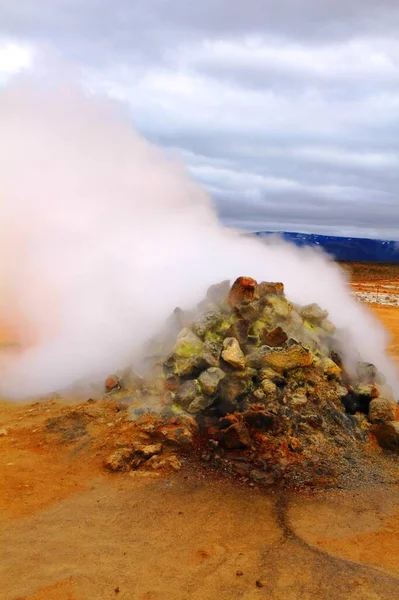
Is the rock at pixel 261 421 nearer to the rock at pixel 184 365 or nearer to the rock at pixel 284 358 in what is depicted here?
the rock at pixel 284 358

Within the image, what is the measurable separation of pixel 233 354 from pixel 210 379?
16.3 inches

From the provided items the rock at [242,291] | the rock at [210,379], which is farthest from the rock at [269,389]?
the rock at [242,291]

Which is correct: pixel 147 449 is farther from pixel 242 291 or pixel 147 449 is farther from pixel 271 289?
pixel 271 289

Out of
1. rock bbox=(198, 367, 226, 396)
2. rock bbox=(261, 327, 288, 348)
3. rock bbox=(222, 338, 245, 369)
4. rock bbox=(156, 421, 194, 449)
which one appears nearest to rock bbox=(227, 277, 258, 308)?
rock bbox=(261, 327, 288, 348)

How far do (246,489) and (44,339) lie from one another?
5.55 metres

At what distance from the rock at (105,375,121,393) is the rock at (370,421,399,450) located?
3.40m

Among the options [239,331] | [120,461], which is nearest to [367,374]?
[239,331]

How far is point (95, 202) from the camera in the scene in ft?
39.4

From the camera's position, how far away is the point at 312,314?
26.5 ft

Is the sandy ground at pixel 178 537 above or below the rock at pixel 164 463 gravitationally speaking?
below

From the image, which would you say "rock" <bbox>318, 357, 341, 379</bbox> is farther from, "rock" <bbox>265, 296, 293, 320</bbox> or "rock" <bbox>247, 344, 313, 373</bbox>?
"rock" <bbox>265, 296, 293, 320</bbox>

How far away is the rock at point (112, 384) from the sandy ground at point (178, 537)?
4.62ft

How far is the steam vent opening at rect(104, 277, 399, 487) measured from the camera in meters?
5.91

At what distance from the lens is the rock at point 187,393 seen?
6.59 m
